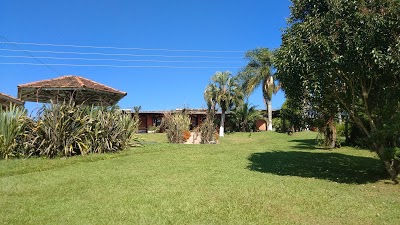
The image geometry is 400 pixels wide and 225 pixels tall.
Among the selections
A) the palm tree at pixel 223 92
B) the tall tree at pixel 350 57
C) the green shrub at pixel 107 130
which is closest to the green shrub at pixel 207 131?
the green shrub at pixel 107 130

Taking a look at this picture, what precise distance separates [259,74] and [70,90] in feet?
86.5

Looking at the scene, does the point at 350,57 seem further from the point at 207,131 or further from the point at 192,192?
the point at 207,131

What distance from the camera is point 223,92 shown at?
36.9 m

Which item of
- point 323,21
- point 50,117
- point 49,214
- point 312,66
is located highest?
point 323,21

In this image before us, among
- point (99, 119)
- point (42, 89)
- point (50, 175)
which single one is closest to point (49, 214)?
point (50, 175)

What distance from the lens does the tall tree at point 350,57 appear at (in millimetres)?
7383

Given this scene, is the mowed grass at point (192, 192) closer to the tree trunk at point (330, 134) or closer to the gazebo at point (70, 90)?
the gazebo at point (70, 90)

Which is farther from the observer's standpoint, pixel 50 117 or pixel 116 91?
pixel 116 91

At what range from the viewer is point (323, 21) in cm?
820

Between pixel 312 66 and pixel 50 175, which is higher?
pixel 312 66

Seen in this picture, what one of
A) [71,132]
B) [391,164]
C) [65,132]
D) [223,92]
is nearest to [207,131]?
[71,132]

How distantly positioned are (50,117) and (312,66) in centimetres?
890

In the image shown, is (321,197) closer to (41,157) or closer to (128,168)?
(128,168)

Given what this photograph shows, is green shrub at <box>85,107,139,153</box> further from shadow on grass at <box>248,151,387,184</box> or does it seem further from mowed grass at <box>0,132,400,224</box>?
shadow on grass at <box>248,151,387,184</box>
